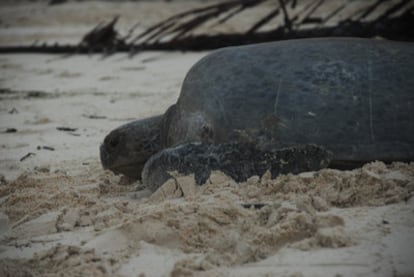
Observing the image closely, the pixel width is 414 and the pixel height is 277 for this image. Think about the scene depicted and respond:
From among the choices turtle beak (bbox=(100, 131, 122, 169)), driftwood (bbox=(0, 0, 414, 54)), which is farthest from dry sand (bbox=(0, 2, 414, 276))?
driftwood (bbox=(0, 0, 414, 54))

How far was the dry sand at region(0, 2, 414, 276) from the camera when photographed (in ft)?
5.83

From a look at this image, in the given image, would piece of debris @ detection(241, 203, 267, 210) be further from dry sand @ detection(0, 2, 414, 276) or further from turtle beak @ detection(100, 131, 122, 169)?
turtle beak @ detection(100, 131, 122, 169)

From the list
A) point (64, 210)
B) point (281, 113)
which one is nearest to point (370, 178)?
point (281, 113)

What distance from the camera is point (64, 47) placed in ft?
26.0

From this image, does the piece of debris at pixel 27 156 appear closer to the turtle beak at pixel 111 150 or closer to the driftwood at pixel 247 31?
the turtle beak at pixel 111 150

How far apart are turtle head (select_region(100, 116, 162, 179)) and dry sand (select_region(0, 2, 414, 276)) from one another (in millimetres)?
98

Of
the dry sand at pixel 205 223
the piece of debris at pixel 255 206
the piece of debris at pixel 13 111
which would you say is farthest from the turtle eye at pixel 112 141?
the piece of debris at pixel 13 111

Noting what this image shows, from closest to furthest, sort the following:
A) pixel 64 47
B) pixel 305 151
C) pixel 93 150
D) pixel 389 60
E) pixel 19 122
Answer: pixel 305 151 → pixel 389 60 → pixel 93 150 → pixel 19 122 → pixel 64 47

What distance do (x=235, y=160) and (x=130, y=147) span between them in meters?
0.71

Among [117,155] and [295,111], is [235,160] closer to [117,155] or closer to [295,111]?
[295,111]

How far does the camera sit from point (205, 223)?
205cm

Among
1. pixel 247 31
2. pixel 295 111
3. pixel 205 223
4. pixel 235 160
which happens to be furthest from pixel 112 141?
pixel 247 31

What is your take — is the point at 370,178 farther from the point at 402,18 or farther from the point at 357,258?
the point at 402,18

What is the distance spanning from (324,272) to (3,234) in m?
1.29
